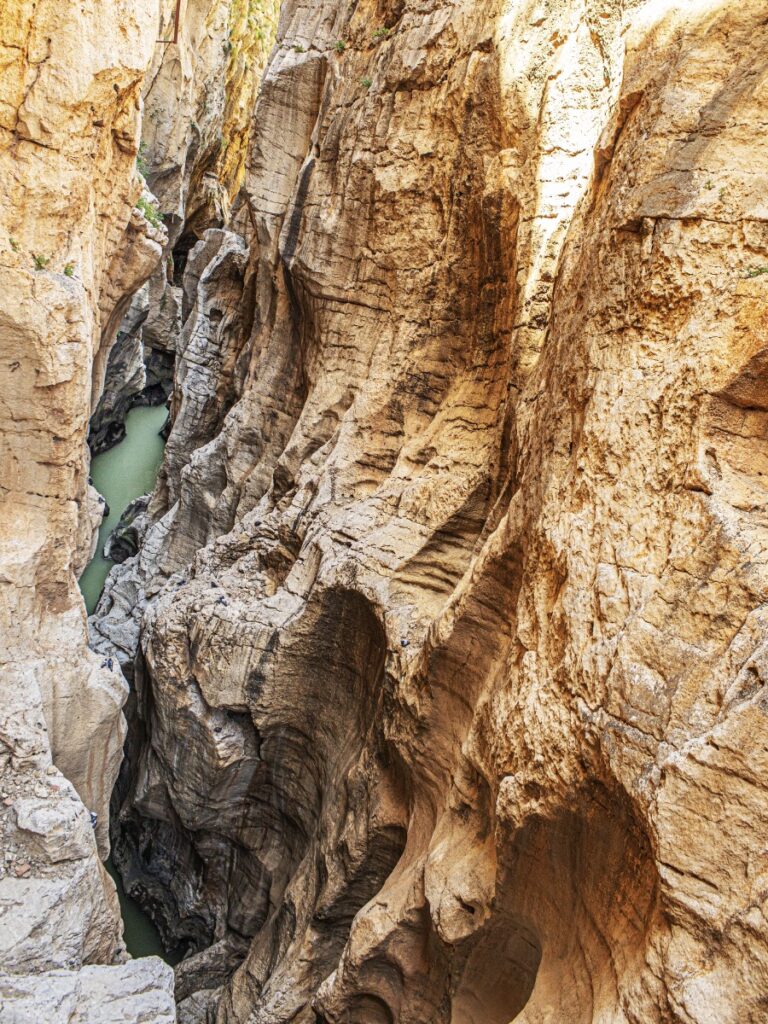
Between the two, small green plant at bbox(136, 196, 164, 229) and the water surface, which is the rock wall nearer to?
small green plant at bbox(136, 196, 164, 229)

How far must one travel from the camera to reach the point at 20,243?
7594 mm

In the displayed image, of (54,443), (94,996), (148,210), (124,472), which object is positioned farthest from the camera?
(124,472)

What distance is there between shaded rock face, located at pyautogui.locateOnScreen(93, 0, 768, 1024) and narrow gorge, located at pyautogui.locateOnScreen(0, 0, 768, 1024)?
3 cm

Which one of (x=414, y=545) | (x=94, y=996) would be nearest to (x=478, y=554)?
(x=414, y=545)

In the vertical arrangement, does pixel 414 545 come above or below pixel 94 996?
above

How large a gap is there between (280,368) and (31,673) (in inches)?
230

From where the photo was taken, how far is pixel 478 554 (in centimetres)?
672

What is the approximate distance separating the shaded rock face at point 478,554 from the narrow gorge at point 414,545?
32mm

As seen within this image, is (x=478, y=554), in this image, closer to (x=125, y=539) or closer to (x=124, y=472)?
(x=125, y=539)

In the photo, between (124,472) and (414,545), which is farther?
(124,472)

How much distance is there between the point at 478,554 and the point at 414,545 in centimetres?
125

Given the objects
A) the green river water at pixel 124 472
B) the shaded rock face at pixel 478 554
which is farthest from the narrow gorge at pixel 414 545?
the green river water at pixel 124 472

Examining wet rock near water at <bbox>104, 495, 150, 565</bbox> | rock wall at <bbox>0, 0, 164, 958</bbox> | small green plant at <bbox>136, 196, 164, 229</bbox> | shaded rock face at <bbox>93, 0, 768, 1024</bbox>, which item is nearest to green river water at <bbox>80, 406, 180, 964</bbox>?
wet rock near water at <bbox>104, 495, 150, 565</bbox>

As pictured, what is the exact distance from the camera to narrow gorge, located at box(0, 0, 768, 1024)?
4.20 m
